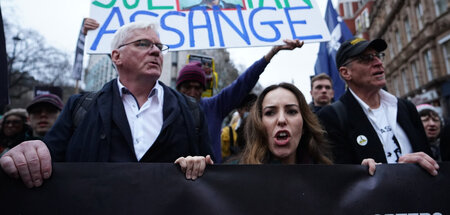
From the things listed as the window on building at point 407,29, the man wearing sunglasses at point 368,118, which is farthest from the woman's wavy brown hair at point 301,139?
the window on building at point 407,29

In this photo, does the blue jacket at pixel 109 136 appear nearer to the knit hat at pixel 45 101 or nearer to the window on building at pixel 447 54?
the knit hat at pixel 45 101

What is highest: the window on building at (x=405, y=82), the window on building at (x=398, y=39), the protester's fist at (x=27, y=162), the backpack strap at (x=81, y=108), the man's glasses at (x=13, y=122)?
the window on building at (x=398, y=39)

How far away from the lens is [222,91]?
274cm

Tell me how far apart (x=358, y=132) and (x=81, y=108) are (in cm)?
180

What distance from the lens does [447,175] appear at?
157 cm

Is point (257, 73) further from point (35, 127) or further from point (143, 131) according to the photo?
point (35, 127)

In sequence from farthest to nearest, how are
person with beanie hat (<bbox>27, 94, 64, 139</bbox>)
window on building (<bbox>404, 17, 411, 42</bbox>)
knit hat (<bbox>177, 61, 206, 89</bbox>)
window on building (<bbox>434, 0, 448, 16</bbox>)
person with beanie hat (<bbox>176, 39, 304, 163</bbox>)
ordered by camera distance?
window on building (<bbox>404, 17, 411, 42</bbox>)
window on building (<bbox>434, 0, 448, 16</bbox>)
person with beanie hat (<bbox>27, 94, 64, 139</bbox>)
knit hat (<bbox>177, 61, 206, 89</bbox>)
person with beanie hat (<bbox>176, 39, 304, 163</bbox>)

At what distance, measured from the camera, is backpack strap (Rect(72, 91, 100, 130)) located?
5.82ft

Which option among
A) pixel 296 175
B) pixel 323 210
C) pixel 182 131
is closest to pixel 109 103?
pixel 182 131

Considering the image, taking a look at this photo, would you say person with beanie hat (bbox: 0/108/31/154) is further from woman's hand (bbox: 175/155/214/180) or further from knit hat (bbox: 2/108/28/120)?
Answer: woman's hand (bbox: 175/155/214/180)

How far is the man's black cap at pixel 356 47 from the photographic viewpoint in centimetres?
237

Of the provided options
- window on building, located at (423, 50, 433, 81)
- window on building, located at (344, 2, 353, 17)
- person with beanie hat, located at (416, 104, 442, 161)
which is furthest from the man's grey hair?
window on building, located at (344, 2, 353, 17)

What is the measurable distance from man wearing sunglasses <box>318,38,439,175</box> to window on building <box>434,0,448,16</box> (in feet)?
63.7

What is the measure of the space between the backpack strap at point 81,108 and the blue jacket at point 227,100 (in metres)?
1.09
